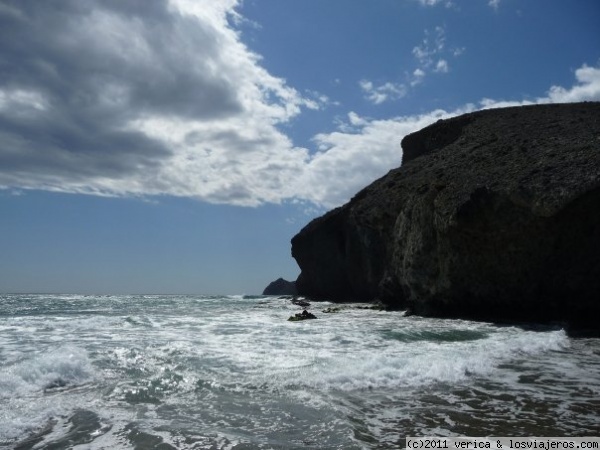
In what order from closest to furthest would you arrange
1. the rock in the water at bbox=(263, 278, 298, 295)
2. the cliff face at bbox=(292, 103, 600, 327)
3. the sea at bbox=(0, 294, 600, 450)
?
the sea at bbox=(0, 294, 600, 450)
the cliff face at bbox=(292, 103, 600, 327)
the rock in the water at bbox=(263, 278, 298, 295)

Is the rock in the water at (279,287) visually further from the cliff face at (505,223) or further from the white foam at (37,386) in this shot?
the white foam at (37,386)

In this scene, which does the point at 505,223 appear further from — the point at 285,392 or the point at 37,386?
the point at 37,386

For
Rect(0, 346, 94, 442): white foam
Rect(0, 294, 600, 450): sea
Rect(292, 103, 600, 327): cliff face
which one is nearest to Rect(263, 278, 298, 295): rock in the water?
Rect(292, 103, 600, 327): cliff face

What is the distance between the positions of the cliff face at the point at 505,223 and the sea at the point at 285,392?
8.40 m

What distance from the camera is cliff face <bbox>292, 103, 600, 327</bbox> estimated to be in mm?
21391

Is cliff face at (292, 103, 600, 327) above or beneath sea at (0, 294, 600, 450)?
above

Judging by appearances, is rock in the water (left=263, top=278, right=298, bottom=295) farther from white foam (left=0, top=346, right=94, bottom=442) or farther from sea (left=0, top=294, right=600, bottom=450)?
white foam (left=0, top=346, right=94, bottom=442)

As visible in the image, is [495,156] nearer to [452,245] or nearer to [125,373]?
[452,245]

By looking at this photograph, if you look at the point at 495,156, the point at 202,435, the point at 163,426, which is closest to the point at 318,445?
the point at 202,435

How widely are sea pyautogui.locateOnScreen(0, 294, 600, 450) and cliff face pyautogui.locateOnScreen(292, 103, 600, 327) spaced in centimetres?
840

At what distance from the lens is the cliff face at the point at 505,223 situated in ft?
70.2

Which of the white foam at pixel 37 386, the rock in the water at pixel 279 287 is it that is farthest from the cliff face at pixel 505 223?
the rock in the water at pixel 279 287

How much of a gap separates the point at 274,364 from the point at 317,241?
51.5 m

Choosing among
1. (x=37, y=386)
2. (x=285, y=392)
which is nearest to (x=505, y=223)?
(x=285, y=392)
